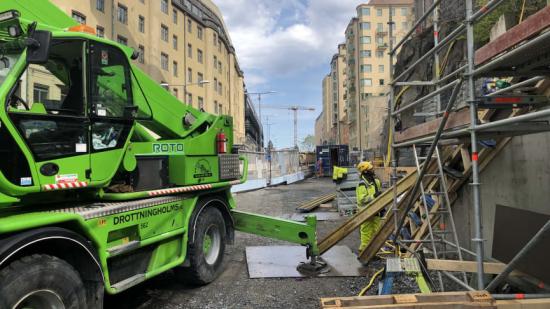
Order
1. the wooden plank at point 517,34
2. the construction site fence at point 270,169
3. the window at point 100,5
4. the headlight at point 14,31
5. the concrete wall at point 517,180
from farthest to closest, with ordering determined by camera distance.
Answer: the window at point 100,5 < the construction site fence at point 270,169 < the concrete wall at point 517,180 < the headlight at point 14,31 < the wooden plank at point 517,34

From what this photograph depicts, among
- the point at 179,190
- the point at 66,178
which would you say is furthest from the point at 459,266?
the point at 66,178

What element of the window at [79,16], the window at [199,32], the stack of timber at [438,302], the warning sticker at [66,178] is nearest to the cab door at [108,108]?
the warning sticker at [66,178]

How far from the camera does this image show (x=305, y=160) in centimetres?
5119

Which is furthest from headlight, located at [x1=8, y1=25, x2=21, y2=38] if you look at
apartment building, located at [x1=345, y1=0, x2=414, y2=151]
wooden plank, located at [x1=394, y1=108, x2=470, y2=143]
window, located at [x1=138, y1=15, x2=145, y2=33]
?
apartment building, located at [x1=345, y1=0, x2=414, y2=151]

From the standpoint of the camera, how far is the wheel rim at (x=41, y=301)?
3234mm

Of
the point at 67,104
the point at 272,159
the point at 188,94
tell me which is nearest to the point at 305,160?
the point at 188,94

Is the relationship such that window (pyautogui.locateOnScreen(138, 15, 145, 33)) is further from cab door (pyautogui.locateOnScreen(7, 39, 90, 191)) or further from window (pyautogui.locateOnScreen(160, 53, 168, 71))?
cab door (pyautogui.locateOnScreen(7, 39, 90, 191))

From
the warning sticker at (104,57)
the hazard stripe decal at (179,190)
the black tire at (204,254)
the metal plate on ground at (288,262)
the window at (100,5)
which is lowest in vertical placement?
the metal plate on ground at (288,262)

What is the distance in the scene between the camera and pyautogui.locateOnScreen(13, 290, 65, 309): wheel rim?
10.6 feet

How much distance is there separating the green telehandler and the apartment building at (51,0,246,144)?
72.1 feet

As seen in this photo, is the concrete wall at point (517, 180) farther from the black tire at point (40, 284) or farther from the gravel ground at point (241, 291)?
the black tire at point (40, 284)

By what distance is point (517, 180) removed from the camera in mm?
5141

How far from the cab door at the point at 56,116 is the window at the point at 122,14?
36.7 meters

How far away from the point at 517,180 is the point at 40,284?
5.29 meters
